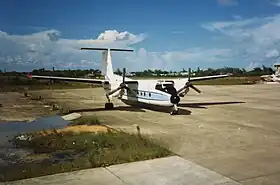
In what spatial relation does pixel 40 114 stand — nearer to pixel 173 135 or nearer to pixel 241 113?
pixel 173 135

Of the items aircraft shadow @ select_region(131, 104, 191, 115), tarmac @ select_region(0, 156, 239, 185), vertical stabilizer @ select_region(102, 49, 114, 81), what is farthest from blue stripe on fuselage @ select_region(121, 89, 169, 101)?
tarmac @ select_region(0, 156, 239, 185)

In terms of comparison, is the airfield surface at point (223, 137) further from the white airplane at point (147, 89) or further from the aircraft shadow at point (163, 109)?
the white airplane at point (147, 89)

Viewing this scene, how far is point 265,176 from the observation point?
8.94 metres

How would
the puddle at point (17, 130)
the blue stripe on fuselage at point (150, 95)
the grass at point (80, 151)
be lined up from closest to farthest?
the grass at point (80, 151) → the puddle at point (17, 130) → the blue stripe on fuselage at point (150, 95)

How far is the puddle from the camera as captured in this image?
11523 millimetres

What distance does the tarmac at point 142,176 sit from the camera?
27.8 ft

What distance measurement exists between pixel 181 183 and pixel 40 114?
17.9 m

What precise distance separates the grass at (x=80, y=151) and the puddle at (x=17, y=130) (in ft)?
1.75

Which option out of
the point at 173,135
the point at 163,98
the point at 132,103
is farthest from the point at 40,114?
the point at 173,135

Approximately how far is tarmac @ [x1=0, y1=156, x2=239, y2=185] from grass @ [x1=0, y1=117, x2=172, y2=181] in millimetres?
542

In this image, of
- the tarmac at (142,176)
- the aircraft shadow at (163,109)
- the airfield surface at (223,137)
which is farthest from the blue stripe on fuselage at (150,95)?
the tarmac at (142,176)

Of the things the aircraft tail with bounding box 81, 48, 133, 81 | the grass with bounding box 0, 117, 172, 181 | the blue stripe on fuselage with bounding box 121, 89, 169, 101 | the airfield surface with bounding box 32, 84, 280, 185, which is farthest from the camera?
the aircraft tail with bounding box 81, 48, 133, 81

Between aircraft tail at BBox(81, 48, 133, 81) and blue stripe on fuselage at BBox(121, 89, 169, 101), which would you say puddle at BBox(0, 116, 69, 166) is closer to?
blue stripe on fuselage at BBox(121, 89, 169, 101)

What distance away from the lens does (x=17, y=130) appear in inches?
682
